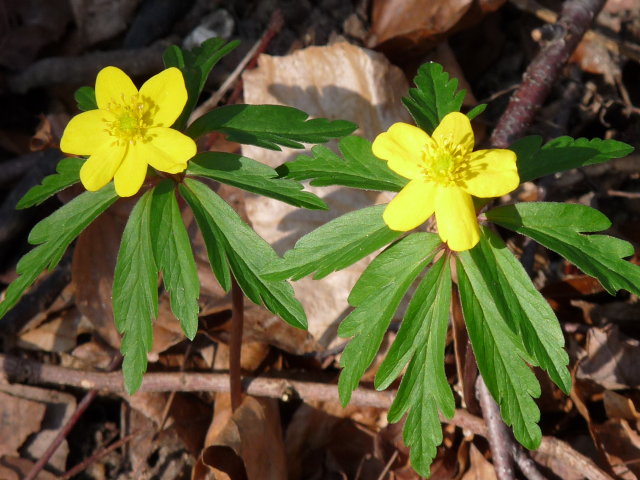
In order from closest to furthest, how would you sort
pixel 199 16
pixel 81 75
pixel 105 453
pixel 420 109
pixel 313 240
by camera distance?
pixel 313 240 < pixel 420 109 < pixel 105 453 < pixel 81 75 < pixel 199 16

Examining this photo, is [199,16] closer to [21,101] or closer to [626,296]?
[21,101]

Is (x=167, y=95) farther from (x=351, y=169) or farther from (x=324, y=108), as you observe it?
(x=324, y=108)

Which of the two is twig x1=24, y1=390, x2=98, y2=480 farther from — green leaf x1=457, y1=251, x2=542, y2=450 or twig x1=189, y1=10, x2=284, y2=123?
green leaf x1=457, y1=251, x2=542, y2=450

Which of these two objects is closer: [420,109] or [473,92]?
[420,109]

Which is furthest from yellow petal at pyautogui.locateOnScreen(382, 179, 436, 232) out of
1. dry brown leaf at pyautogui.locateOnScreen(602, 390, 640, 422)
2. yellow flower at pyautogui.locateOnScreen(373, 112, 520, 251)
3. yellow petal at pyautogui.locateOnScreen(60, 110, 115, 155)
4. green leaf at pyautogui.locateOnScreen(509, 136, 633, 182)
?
dry brown leaf at pyautogui.locateOnScreen(602, 390, 640, 422)

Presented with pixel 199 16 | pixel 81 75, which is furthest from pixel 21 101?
pixel 199 16

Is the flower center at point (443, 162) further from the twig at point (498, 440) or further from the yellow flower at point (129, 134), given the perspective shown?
the twig at point (498, 440)
